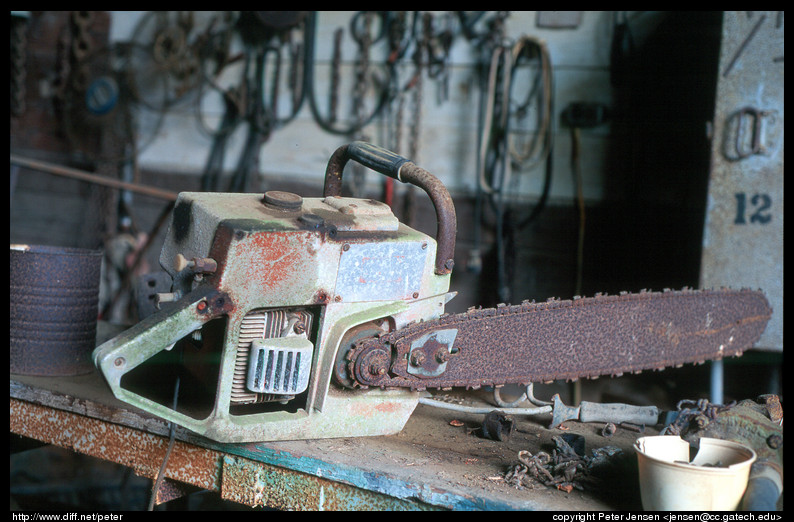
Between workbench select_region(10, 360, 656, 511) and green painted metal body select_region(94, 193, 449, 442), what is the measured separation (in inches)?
3.0

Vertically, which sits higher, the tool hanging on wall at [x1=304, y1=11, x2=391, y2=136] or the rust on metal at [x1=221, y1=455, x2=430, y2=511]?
the tool hanging on wall at [x1=304, y1=11, x2=391, y2=136]

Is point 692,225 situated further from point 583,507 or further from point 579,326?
point 583,507

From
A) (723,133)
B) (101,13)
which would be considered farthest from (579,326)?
(101,13)

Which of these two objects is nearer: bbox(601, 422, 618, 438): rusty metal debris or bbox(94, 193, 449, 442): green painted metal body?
bbox(94, 193, 449, 442): green painted metal body

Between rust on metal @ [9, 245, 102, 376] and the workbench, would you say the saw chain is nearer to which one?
the workbench

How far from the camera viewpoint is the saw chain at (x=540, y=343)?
1.61 meters

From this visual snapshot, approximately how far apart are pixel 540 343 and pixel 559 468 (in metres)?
0.30

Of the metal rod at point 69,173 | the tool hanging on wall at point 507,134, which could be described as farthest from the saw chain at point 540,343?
the metal rod at point 69,173

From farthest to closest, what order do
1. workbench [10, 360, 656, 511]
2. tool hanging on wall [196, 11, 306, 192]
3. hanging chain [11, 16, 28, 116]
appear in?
hanging chain [11, 16, 28, 116], tool hanging on wall [196, 11, 306, 192], workbench [10, 360, 656, 511]

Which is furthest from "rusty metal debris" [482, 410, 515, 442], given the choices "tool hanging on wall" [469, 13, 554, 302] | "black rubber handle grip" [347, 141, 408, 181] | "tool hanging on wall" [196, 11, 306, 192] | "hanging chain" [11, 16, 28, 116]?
"hanging chain" [11, 16, 28, 116]

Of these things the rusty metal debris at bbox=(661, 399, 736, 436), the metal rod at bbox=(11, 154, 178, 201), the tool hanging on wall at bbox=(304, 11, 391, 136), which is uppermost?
the tool hanging on wall at bbox=(304, 11, 391, 136)

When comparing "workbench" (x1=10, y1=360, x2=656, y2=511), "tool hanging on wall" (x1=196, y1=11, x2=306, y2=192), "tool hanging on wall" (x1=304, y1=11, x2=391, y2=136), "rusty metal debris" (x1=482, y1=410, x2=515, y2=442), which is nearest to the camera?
"workbench" (x1=10, y1=360, x2=656, y2=511)

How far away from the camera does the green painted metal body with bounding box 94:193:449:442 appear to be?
1.48 m

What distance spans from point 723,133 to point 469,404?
1.45 metres
